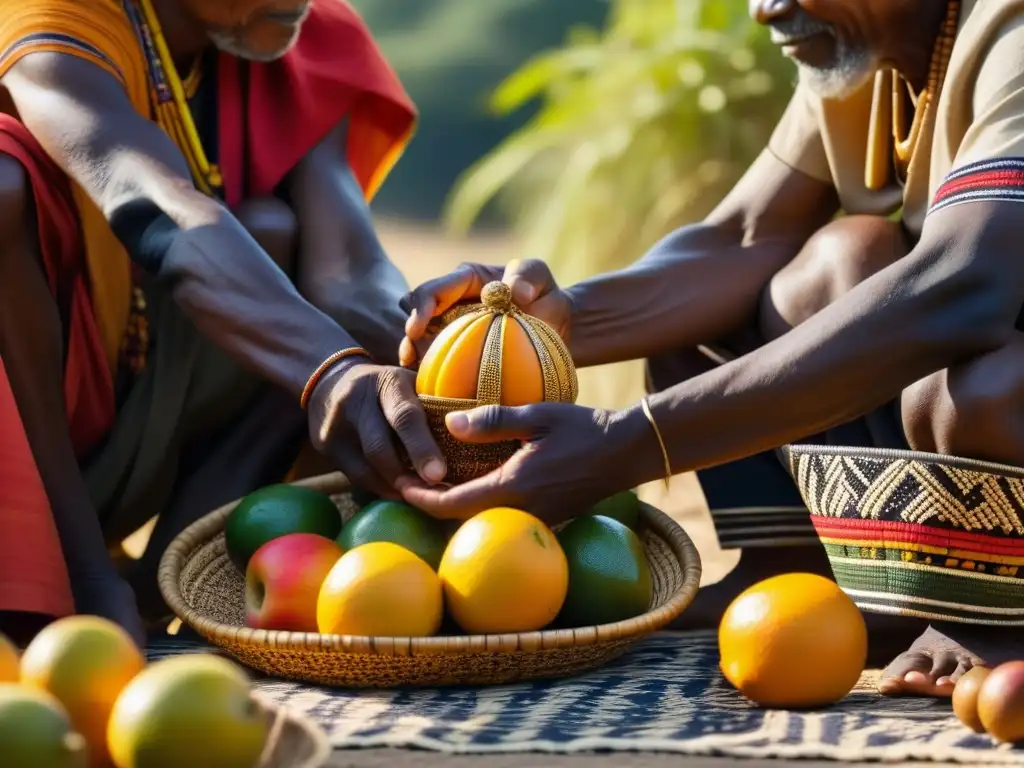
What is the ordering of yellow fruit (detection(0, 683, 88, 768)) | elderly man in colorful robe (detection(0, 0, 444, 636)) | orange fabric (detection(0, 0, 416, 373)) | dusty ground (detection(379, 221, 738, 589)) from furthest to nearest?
dusty ground (detection(379, 221, 738, 589))
orange fabric (detection(0, 0, 416, 373))
elderly man in colorful robe (detection(0, 0, 444, 636))
yellow fruit (detection(0, 683, 88, 768))

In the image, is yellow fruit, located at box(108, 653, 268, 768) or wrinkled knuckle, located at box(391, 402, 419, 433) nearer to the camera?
yellow fruit, located at box(108, 653, 268, 768)

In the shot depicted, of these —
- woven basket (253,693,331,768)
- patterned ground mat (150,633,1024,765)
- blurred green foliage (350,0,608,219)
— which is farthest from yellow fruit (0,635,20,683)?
blurred green foliage (350,0,608,219)

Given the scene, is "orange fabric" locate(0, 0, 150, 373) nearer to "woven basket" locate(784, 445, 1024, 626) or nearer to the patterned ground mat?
the patterned ground mat

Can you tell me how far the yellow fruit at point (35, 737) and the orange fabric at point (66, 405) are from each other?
3.87 ft

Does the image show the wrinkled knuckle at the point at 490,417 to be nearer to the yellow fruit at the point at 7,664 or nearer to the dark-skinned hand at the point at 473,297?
the dark-skinned hand at the point at 473,297

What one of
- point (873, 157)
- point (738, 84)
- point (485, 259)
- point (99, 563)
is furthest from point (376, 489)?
point (485, 259)

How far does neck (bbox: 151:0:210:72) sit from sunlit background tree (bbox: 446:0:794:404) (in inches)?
115

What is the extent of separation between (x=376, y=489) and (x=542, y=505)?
413 mm

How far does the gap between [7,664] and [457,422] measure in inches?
43.6

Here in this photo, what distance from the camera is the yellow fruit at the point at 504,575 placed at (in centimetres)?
297

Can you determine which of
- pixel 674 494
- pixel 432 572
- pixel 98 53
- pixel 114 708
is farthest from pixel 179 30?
pixel 674 494

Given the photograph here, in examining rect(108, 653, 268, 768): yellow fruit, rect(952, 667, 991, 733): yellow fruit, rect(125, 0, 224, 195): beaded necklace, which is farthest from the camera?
rect(125, 0, 224, 195): beaded necklace

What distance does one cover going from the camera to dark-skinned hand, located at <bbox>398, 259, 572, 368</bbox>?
3582 millimetres

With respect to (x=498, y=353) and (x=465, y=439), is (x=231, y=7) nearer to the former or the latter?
(x=498, y=353)
